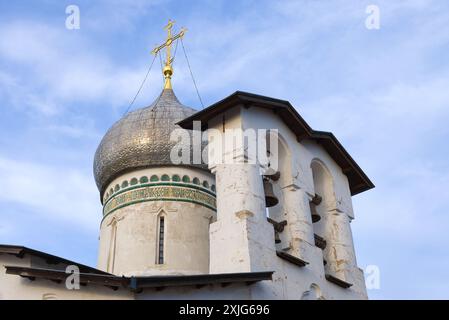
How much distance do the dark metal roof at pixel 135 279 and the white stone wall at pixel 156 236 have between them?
487 centimetres

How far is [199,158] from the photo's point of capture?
16.0 metres

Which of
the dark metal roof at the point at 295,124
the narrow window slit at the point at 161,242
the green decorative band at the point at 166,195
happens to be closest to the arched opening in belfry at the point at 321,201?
the dark metal roof at the point at 295,124

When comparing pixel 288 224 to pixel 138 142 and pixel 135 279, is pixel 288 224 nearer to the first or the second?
pixel 135 279

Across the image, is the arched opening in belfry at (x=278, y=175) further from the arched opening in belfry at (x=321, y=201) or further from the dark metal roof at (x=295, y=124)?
the arched opening in belfry at (x=321, y=201)

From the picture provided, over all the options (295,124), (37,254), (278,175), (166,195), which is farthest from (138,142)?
(37,254)

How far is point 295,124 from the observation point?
12.9m

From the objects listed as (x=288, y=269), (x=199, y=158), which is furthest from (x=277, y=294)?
(x=199, y=158)

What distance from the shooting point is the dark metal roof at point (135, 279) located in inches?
380

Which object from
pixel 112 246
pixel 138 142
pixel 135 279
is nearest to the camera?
pixel 135 279

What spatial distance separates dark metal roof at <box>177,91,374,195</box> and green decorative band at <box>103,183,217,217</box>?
320cm

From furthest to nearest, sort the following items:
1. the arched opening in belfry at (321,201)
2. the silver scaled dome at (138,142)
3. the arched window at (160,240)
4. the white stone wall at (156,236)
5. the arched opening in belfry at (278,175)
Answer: the silver scaled dome at (138,142) < the arched window at (160,240) < the white stone wall at (156,236) < the arched opening in belfry at (321,201) < the arched opening in belfry at (278,175)

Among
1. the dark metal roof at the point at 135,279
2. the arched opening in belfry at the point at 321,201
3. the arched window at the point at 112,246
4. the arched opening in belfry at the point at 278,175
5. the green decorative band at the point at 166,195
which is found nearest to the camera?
the dark metal roof at the point at 135,279

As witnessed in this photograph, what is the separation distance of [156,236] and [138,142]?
2.22 meters
